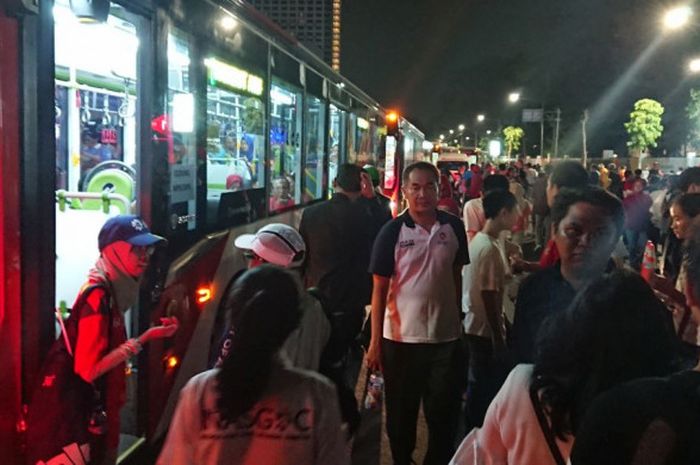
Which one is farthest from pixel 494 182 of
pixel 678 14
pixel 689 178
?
pixel 678 14

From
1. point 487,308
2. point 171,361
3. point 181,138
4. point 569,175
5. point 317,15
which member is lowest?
point 171,361

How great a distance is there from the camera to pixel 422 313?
4.61m

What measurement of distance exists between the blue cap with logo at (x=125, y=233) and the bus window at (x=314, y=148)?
16.5 feet

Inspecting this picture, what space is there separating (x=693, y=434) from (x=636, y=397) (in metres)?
0.14

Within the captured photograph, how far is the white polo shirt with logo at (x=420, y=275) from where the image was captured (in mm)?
4605

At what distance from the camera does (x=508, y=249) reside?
631 centimetres

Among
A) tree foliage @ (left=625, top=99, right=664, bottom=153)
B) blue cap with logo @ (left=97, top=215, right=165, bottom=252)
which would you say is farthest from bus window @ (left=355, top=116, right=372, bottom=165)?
tree foliage @ (left=625, top=99, right=664, bottom=153)

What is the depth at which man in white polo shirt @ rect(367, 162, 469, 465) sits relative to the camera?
4.62m

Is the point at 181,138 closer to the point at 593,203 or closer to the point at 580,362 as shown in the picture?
the point at 593,203

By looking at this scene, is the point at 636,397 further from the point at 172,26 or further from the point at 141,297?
the point at 172,26

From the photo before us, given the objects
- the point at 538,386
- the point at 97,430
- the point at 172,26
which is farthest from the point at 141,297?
the point at 538,386

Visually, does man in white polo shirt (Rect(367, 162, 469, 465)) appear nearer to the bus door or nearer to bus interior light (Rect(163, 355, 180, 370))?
bus interior light (Rect(163, 355, 180, 370))

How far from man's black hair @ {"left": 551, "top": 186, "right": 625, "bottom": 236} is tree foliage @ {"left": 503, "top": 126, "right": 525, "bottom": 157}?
2813 inches

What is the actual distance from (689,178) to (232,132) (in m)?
4.54
